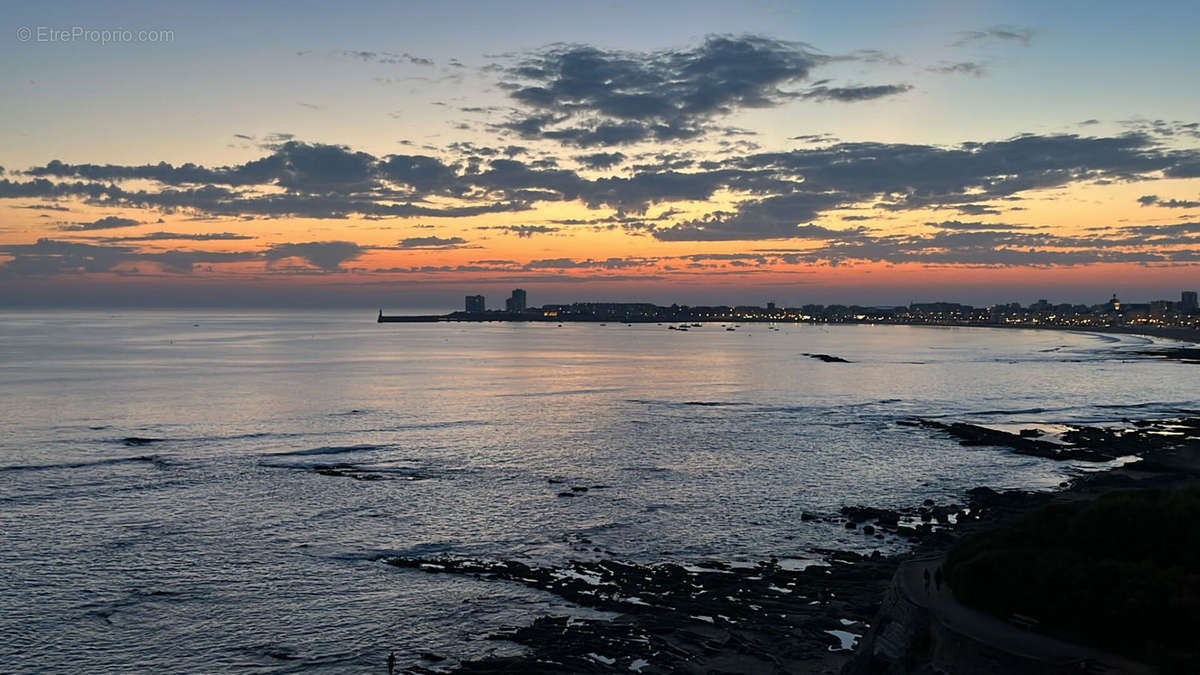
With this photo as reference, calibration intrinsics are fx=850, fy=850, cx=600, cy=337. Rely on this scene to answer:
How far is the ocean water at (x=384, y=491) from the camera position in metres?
32.8

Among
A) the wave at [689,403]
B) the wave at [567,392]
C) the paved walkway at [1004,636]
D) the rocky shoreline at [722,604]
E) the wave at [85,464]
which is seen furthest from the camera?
the wave at [567,392]

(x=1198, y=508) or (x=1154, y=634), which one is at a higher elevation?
Answer: (x=1198, y=508)

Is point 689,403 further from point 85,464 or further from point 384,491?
point 85,464

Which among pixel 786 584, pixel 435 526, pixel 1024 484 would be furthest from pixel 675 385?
pixel 786 584

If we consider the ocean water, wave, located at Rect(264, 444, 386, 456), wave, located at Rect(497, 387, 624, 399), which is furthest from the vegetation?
wave, located at Rect(497, 387, 624, 399)

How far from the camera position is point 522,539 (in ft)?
146

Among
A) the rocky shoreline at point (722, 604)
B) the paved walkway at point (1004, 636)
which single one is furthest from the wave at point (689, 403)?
the paved walkway at point (1004, 636)

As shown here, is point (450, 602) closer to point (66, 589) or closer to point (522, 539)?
point (522, 539)

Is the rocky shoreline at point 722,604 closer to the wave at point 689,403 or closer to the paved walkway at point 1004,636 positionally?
the paved walkway at point 1004,636

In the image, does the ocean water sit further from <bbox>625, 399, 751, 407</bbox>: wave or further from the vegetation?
the vegetation

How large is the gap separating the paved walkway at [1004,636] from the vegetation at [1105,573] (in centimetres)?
44

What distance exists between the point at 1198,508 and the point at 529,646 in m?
22.1

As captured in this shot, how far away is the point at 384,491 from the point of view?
55.8m

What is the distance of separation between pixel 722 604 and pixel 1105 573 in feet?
46.6
